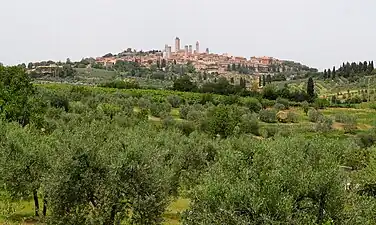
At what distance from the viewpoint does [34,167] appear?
2308 centimetres

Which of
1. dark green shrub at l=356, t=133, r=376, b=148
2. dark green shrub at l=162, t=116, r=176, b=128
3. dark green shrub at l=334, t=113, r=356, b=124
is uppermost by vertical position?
dark green shrub at l=162, t=116, r=176, b=128

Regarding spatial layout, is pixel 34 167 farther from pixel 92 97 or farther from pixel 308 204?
pixel 92 97

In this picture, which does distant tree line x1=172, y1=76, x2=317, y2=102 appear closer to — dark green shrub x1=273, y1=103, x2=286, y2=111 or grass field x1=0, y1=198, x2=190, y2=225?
dark green shrub x1=273, y1=103, x2=286, y2=111

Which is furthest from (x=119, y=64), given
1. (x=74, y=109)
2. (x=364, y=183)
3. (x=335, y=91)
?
(x=364, y=183)

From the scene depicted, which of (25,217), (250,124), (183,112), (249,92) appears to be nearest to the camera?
(25,217)

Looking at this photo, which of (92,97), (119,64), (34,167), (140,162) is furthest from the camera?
(119,64)

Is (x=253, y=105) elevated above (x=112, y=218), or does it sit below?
below

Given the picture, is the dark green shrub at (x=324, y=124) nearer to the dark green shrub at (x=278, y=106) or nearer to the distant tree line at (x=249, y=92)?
the dark green shrub at (x=278, y=106)

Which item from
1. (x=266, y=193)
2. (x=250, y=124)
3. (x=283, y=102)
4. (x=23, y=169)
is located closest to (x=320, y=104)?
(x=283, y=102)

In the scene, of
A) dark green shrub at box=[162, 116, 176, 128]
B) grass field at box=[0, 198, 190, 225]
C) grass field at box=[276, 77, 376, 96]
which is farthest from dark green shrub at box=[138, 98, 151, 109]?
grass field at box=[276, 77, 376, 96]

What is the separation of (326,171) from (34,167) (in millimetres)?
14230

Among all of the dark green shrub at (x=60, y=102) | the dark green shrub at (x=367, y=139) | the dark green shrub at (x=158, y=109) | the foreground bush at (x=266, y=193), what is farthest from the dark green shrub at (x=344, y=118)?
the foreground bush at (x=266, y=193)

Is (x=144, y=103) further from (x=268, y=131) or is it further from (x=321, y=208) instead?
(x=321, y=208)

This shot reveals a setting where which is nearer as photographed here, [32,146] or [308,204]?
[308,204]
